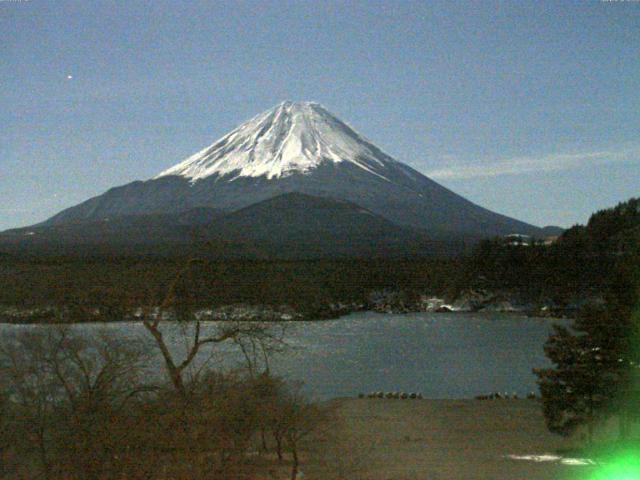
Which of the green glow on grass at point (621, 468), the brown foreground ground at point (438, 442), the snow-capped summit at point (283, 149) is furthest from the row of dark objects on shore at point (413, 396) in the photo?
the snow-capped summit at point (283, 149)

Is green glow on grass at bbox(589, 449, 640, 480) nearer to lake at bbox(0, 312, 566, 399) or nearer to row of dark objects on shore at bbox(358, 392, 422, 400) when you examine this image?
lake at bbox(0, 312, 566, 399)

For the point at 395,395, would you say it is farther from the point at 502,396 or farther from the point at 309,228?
the point at 309,228

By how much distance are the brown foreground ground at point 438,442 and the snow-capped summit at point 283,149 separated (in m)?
66.5

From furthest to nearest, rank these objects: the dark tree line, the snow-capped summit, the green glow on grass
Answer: the snow-capped summit < the dark tree line < the green glow on grass

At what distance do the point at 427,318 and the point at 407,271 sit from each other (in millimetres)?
8059

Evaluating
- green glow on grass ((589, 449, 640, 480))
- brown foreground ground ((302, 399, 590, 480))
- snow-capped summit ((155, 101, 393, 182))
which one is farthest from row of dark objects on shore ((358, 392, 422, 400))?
snow-capped summit ((155, 101, 393, 182))

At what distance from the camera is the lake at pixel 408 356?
53.8 feet

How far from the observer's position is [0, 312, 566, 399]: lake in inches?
645

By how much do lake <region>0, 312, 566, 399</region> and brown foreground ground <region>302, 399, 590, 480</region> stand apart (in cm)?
143

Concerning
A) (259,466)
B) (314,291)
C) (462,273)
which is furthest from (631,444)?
(462,273)

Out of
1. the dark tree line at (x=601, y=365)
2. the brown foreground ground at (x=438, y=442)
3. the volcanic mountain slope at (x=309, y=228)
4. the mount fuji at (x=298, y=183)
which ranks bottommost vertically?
the brown foreground ground at (x=438, y=442)

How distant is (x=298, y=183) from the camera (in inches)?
3017

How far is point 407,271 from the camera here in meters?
43.3

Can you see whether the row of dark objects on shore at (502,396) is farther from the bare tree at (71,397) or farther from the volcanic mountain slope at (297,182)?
the volcanic mountain slope at (297,182)
